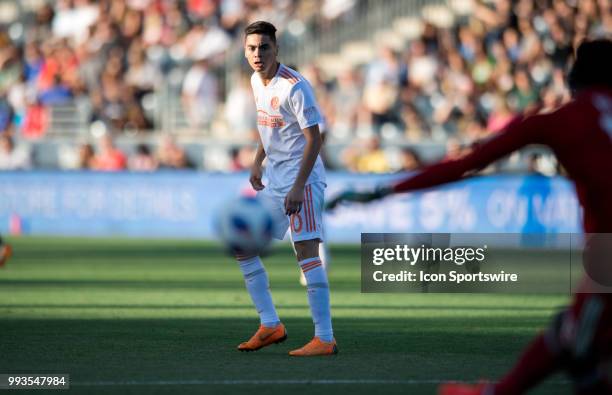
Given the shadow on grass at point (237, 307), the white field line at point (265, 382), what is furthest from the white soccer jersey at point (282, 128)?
the shadow on grass at point (237, 307)

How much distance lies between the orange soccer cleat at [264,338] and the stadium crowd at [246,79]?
46.5 feet

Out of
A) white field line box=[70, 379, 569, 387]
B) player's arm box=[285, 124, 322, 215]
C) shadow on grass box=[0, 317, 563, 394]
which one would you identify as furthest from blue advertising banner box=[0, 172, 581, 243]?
white field line box=[70, 379, 569, 387]

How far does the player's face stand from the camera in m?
8.75

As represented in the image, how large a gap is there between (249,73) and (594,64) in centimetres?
2068

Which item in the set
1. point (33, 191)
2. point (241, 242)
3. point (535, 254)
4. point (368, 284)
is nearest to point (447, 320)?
point (368, 284)

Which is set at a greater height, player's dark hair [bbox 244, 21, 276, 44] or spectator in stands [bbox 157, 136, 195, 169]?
player's dark hair [bbox 244, 21, 276, 44]

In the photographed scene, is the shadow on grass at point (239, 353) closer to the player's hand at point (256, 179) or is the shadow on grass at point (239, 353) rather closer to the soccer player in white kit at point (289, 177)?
the soccer player in white kit at point (289, 177)

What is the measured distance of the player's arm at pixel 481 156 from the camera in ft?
18.3

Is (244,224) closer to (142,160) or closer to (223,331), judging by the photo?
(223,331)

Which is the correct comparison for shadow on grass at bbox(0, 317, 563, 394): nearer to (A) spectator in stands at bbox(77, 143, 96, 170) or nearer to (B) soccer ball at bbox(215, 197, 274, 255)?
(B) soccer ball at bbox(215, 197, 274, 255)

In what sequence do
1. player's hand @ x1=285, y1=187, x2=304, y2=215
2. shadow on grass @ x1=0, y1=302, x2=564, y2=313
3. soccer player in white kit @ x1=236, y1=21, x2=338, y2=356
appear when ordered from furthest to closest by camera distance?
shadow on grass @ x1=0, y1=302, x2=564, y2=313 < soccer player in white kit @ x1=236, y1=21, x2=338, y2=356 < player's hand @ x1=285, y1=187, x2=304, y2=215

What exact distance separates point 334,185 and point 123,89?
6.34 meters

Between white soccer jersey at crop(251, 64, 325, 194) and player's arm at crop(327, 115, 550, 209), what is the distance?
3.19 metres

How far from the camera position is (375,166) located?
23125mm
